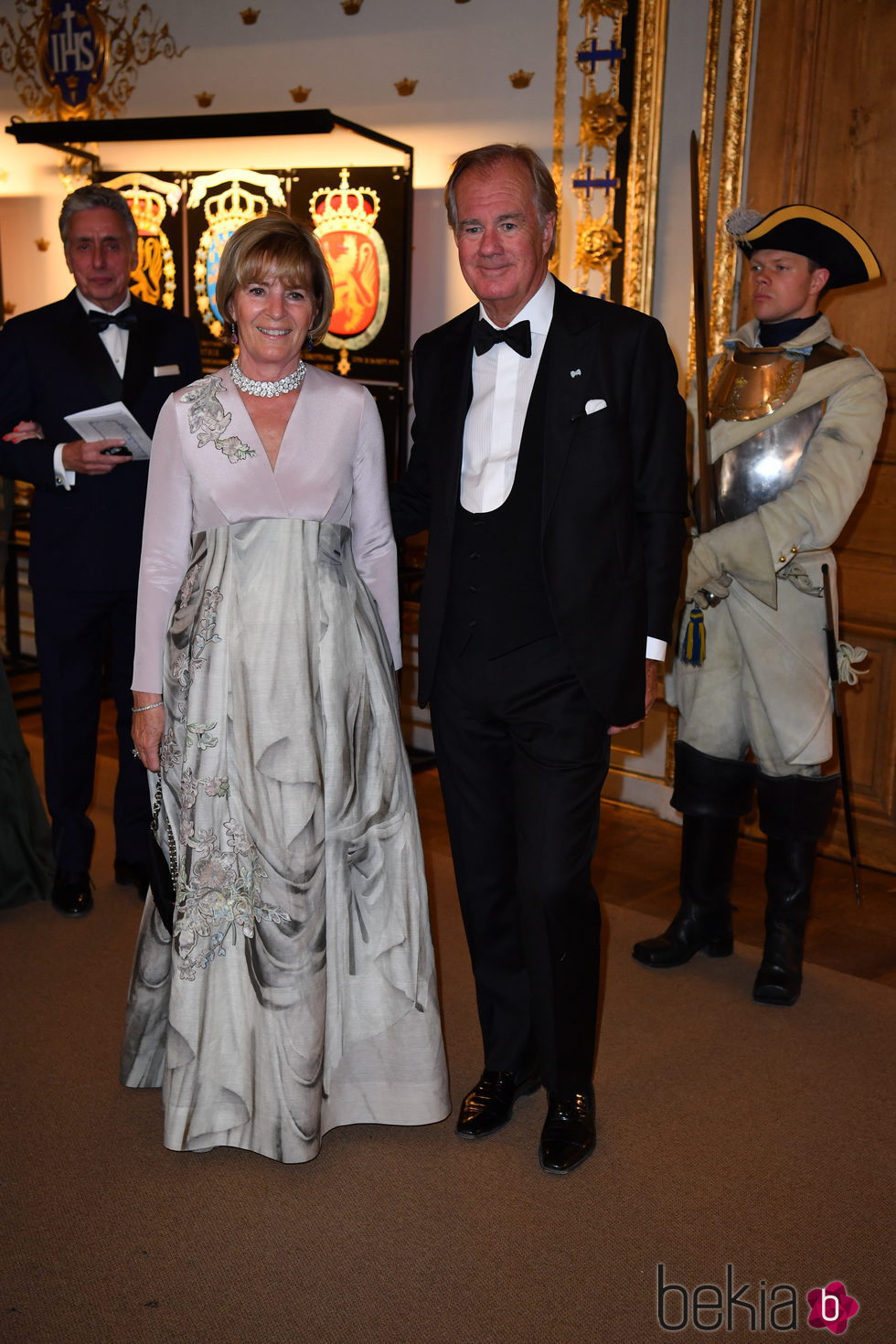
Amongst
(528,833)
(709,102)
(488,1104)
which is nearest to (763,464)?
(528,833)

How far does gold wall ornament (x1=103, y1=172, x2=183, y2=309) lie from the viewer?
5.07 metres

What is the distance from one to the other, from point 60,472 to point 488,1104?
1891 millimetres

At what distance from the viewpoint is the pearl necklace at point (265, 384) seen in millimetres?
2242

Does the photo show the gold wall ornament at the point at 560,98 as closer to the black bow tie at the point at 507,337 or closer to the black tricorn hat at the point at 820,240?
the black tricorn hat at the point at 820,240

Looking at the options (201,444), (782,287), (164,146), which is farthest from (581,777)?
(164,146)

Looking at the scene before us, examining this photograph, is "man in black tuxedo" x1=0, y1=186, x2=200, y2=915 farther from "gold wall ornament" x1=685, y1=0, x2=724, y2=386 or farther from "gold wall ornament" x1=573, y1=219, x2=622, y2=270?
"gold wall ornament" x1=685, y1=0, x2=724, y2=386

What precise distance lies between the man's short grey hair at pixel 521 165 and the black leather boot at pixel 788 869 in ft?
5.06

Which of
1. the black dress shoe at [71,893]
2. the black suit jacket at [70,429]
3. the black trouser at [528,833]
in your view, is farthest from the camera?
the black dress shoe at [71,893]

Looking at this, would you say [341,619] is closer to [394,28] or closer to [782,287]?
[782,287]

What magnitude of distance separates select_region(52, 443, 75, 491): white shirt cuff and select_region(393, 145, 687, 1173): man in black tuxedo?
49.1 inches

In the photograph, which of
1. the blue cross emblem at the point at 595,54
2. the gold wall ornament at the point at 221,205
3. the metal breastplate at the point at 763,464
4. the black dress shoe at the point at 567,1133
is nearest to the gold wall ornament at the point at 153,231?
the gold wall ornament at the point at 221,205

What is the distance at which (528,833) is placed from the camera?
224cm

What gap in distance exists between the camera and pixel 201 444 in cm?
221

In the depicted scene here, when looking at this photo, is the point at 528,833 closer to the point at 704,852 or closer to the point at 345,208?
the point at 704,852
